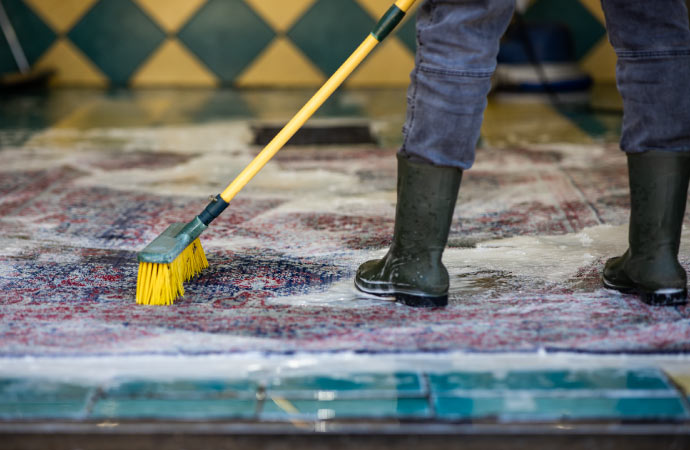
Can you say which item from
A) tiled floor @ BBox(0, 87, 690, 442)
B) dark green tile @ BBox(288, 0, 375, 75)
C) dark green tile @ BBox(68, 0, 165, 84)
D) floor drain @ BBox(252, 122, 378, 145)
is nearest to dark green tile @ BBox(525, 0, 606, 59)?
dark green tile @ BBox(288, 0, 375, 75)

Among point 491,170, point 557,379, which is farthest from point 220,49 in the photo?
point 557,379

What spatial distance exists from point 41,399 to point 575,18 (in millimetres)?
3159

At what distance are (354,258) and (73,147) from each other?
1244 mm

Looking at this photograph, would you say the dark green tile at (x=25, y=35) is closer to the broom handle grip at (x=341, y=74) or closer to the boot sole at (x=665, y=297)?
the broom handle grip at (x=341, y=74)

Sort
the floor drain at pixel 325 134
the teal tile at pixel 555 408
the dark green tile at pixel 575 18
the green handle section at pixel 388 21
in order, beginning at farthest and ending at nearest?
the dark green tile at pixel 575 18
the floor drain at pixel 325 134
the green handle section at pixel 388 21
the teal tile at pixel 555 408

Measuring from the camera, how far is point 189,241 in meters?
1.04

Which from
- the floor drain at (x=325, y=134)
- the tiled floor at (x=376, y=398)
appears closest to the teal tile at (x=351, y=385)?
the tiled floor at (x=376, y=398)

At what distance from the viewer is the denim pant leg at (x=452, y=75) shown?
36.0 inches

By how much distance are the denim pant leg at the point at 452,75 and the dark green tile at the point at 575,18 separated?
104 inches

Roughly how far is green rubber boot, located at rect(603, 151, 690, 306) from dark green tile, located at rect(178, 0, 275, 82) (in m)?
2.72

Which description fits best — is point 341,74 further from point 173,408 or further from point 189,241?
point 173,408

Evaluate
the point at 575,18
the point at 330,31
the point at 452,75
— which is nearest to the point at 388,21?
the point at 452,75

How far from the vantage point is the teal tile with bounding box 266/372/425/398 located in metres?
0.79

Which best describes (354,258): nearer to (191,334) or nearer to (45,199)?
(191,334)
